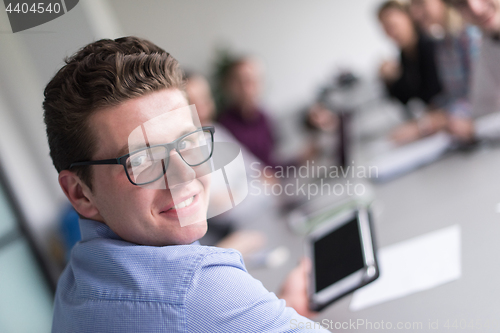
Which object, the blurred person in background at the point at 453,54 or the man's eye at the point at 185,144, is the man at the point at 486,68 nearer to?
the blurred person in background at the point at 453,54

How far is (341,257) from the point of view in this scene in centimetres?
58

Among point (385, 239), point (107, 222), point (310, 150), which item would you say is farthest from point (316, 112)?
point (107, 222)

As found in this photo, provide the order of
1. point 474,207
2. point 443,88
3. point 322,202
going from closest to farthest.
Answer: point 474,207, point 322,202, point 443,88

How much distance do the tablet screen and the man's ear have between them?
1.19 feet

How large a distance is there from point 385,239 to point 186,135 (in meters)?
0.52

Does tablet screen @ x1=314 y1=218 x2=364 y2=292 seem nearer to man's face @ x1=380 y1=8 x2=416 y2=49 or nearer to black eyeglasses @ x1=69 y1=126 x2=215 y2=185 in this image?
→ black eyeglasses @ x1=69 y1=126 x2=215 y2=185

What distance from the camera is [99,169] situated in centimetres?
40

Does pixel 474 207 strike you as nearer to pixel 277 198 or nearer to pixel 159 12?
→ pixel 277 198

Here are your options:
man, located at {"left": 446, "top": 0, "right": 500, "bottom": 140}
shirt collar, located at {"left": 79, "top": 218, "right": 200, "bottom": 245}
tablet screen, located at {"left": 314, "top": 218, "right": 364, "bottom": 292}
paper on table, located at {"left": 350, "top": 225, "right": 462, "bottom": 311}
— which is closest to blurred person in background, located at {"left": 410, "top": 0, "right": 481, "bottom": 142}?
man, located at {"left": 446, "top": 0, "right": 500, "bottom": 140}

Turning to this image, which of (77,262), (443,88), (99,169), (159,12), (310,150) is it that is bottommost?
(310,150)

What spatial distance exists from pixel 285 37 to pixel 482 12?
2075 millimetres

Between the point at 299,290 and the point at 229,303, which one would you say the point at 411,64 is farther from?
the point at 229,303

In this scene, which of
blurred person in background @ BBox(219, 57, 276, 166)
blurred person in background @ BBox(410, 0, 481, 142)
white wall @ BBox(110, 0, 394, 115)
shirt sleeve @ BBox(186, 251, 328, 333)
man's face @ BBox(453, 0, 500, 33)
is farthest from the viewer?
white wall @ BBox(110, 0, 394, 115)

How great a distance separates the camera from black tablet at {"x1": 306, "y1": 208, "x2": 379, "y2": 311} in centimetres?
53
